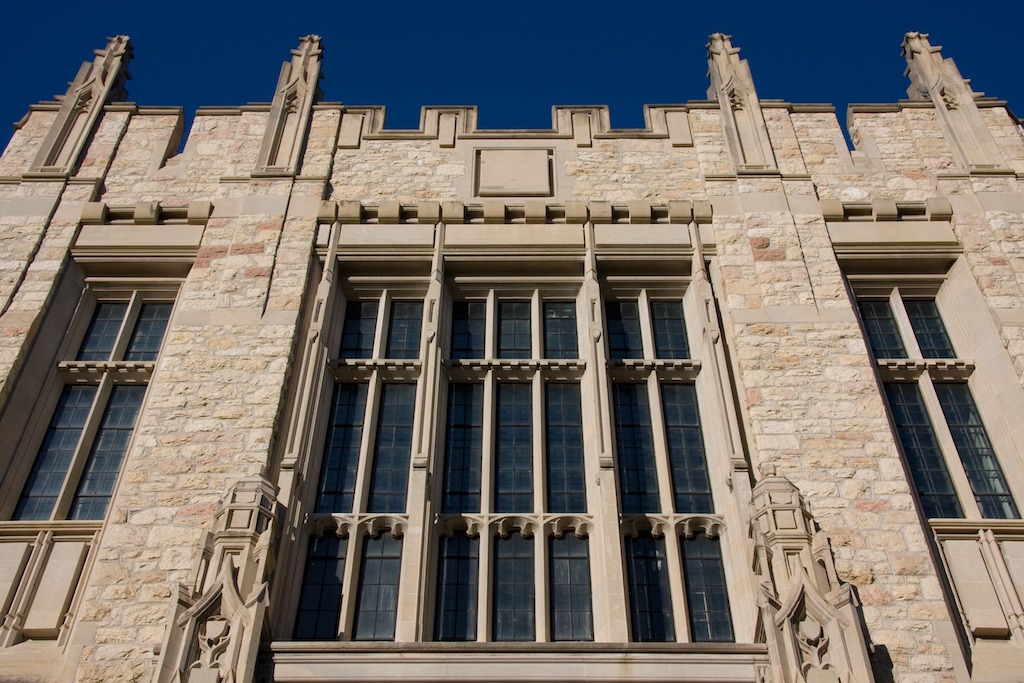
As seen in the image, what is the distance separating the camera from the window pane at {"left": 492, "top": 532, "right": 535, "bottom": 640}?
1030cm

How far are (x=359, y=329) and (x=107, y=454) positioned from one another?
3.35m

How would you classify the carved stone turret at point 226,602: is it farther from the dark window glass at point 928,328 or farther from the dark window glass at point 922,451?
the dark window glass at point 928,328

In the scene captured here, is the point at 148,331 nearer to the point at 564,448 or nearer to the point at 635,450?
the point at 564,448

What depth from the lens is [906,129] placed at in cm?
1612

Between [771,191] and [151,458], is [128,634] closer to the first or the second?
[151,458]

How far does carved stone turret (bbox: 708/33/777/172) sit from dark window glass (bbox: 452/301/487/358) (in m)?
4.31

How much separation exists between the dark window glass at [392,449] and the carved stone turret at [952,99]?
8669 millimetres

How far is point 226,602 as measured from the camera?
8.96m

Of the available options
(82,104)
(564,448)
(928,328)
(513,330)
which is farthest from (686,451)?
(82,104)

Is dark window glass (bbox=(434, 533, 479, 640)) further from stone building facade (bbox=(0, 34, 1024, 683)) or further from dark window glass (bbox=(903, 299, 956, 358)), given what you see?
dark window glass (bbox=(903, 299, 956, 358))

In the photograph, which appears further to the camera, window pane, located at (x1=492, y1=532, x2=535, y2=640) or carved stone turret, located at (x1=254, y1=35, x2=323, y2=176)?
carved stone turret, located at (x1=254, y1=35, x2=323, y2=176)

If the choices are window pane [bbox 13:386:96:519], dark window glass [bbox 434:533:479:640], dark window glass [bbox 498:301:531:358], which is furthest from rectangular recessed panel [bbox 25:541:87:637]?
dark window glass [bbox 498:301:531:358]

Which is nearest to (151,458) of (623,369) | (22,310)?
(22,310)

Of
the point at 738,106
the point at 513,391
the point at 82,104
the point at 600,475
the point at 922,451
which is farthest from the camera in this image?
the point at 82,104
